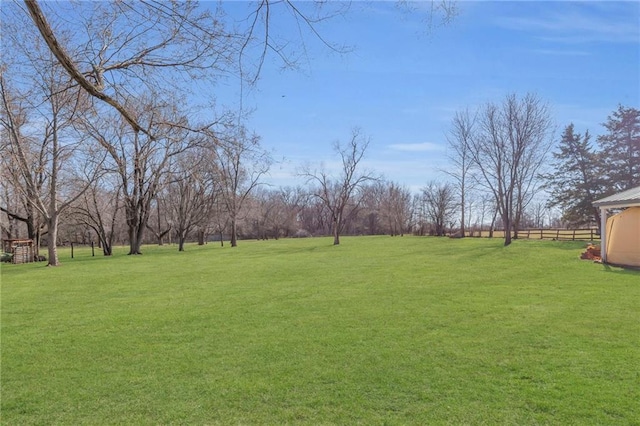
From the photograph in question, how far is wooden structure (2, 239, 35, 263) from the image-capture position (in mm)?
21266

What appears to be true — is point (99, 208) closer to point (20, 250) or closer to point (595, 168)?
point (20, 250)

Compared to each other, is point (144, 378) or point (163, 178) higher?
point (163, 178)

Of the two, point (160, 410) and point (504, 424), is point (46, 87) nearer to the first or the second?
point (160, 410)

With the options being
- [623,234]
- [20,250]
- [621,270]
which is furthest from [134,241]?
[623,234]

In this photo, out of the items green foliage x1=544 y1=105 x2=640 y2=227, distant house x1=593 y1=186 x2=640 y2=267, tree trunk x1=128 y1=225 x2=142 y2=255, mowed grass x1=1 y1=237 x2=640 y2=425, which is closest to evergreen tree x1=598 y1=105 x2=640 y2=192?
green foliage x1=544 y1=105 x2=640 y2=227

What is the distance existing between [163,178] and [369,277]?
55.7 ft

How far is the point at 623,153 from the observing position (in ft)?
99.0

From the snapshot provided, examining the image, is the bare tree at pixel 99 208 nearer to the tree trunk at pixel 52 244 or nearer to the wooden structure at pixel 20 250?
the wooden structure at pixel 20 250

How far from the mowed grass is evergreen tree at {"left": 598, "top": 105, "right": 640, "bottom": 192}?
2581 cm

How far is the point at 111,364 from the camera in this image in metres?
4.56

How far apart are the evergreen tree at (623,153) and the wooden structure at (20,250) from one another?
3937cm

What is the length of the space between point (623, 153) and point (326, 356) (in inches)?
1372

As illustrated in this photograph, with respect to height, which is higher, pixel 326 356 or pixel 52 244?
pixel 52 244

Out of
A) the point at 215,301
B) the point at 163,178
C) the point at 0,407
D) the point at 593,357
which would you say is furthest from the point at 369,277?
the point at 163,178
